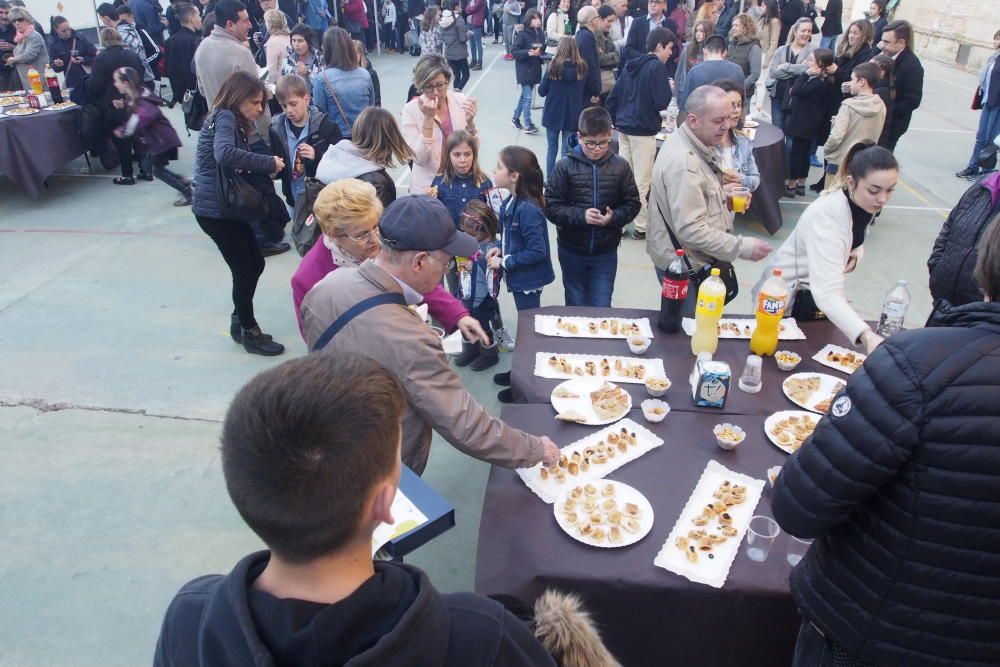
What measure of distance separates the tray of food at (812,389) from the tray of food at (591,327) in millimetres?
717

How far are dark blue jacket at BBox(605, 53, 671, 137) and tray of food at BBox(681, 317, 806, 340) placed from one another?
3.88m

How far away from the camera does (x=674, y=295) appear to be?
3299 mm

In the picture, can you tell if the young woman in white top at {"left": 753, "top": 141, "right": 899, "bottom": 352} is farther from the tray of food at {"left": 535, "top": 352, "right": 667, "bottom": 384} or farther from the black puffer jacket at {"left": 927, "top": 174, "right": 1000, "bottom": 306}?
the tray of food at {"left": 535, "top": 352, "right": 667, "bottom": 384}

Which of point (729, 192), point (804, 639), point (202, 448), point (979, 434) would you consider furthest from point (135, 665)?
point (729, 192)

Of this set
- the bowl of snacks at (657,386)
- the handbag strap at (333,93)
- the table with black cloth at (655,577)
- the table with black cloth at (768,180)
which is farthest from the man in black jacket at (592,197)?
the table with black cloth at (768,180)

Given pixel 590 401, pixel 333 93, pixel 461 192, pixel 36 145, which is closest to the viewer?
pixel 590 401

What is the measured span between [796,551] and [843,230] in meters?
1.73

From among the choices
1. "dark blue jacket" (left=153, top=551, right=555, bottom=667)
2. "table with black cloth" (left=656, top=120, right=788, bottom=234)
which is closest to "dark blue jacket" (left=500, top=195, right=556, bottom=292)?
"dark blue jacket" (left=153, top=551, right=555, bottom=667)

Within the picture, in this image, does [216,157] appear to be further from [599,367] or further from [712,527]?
[712,527]

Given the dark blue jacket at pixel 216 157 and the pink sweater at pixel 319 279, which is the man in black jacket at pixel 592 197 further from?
the dark blue jacket at pixel 216 157

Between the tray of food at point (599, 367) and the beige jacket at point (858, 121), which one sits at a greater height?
the beige jacket at point (858, 121)

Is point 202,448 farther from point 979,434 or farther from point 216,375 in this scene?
point 979,434

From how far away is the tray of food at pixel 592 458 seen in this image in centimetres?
243

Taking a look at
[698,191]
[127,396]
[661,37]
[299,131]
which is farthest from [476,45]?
[698,191]
